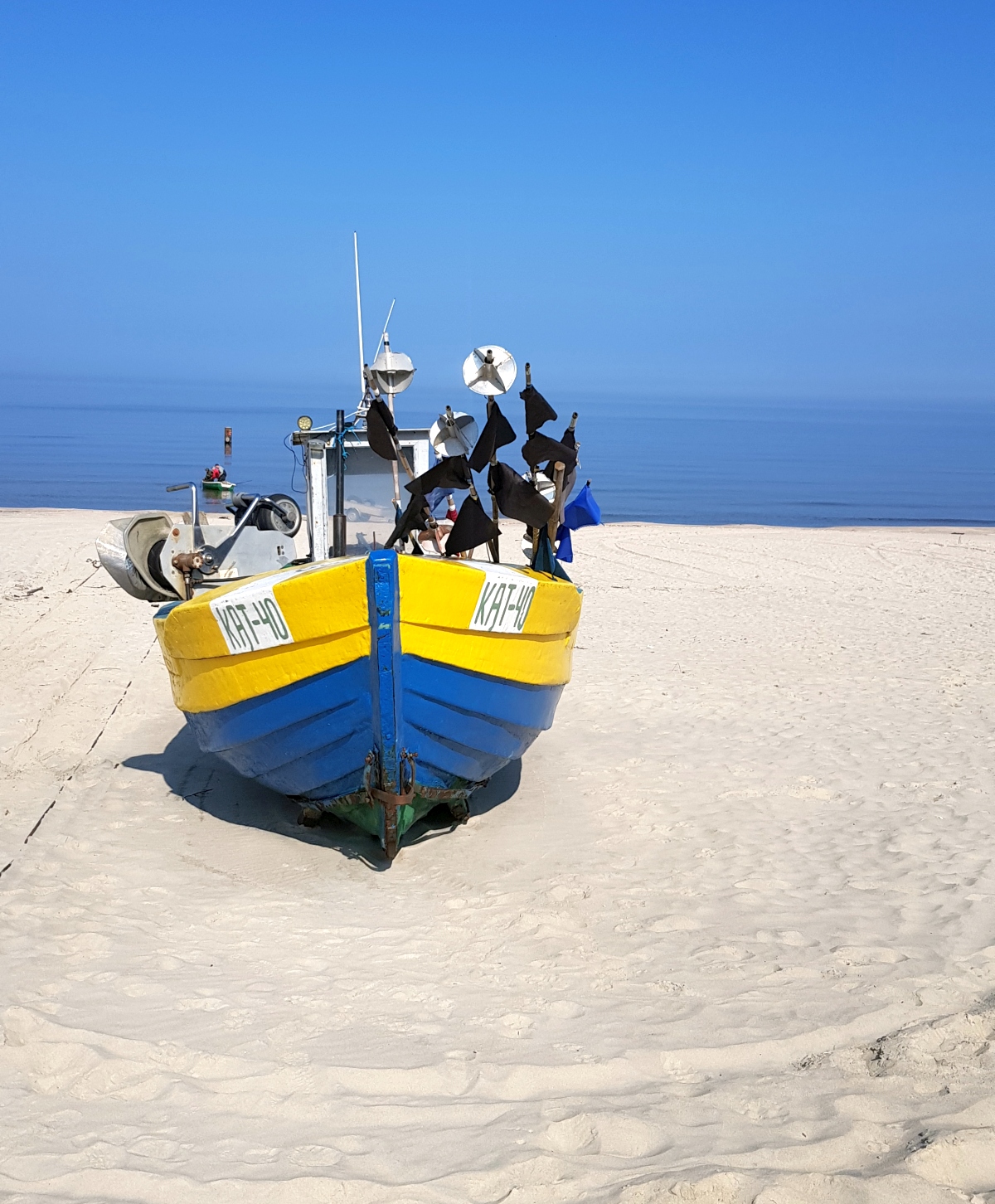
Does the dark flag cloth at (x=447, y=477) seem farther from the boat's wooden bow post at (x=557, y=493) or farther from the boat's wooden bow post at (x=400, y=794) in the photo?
the boat's wooden bow post at (x=400, y=794)

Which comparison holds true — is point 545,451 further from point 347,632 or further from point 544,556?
point 347,632

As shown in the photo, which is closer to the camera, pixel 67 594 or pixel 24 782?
pixel 24 782

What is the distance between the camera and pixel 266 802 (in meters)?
6.80

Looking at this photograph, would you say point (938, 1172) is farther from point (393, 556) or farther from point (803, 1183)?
point (393, 556)

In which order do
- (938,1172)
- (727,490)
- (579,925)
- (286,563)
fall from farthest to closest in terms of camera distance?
1. (727,490)
2. (286,563)
3. (579,925)
4. (938,1172)

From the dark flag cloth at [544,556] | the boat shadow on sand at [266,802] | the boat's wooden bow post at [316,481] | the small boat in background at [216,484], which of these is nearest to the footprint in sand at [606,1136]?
the boat shadow on sand at [266,802]

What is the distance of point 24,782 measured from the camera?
6895 millimetres

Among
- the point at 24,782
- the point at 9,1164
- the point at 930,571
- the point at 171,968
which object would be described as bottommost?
the point at 930,571

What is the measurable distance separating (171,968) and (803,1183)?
104 inches

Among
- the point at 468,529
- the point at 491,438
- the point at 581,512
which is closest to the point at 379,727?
the point at 468,529

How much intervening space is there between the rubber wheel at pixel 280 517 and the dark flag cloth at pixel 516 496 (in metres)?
2.59

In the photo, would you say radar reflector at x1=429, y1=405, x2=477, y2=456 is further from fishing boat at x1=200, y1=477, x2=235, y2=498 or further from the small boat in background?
fishing boat at x1=200, y1=477, x2=235, y2=498

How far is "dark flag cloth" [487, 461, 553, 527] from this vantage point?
6.12m

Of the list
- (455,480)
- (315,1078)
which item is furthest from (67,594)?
(315,1078)
